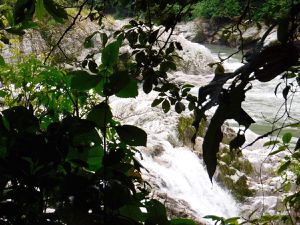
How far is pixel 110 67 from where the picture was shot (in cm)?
52

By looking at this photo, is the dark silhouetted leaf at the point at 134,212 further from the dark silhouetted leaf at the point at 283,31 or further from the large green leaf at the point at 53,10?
the large green leaf at the point at 53,10

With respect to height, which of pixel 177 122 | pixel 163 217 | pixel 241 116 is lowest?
pixel 177 122

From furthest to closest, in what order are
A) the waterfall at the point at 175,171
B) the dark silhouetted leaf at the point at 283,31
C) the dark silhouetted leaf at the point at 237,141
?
1. the waterfall at the point at 175,171
2. the dark silhouetted leaf at the point at 237,141
3. the dark silhouetted leaf at the point at 283,31

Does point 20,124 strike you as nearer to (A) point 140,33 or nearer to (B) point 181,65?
(A) point 140,33

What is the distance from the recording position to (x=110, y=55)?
513 millimetres

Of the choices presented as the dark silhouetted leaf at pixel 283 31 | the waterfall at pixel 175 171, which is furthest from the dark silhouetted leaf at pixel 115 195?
A: the waterfall at pixel 175 171

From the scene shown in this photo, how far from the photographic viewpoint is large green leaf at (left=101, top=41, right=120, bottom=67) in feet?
1.66

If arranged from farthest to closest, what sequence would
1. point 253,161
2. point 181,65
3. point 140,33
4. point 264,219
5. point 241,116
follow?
1. point 181,65
2. point 253,161
3. point 140,33
4. point 264,219
5. point 241,116

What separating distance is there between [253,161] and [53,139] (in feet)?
14.3

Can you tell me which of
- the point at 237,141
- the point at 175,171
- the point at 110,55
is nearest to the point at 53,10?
the point at 110,55

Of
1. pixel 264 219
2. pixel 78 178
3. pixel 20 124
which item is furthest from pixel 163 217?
pixel 264 219

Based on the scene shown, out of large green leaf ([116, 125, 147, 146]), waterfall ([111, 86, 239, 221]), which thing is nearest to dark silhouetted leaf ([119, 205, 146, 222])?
large green leaf ([116, 125, 147, 146])

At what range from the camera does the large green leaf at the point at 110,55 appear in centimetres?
51

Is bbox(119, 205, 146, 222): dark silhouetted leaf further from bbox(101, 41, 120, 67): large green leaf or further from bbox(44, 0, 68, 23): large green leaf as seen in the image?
bbox(44, 0, 68, 23): large green leaf
